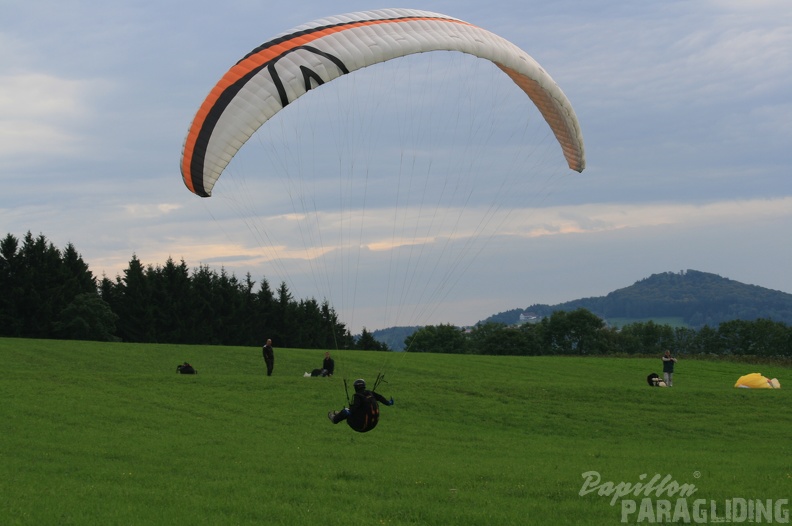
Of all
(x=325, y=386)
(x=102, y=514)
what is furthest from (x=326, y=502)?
(x=325, y=386)

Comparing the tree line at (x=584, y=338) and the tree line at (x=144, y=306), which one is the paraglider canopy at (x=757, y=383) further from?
the tree line at (x=584, y=338)

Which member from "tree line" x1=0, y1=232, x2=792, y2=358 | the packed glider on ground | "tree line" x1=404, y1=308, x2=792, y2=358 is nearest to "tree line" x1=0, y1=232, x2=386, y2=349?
"tree line" x1=0, y1=232, x2=792, y2=358

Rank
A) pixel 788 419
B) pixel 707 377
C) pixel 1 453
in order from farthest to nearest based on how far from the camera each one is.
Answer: pixel 707 377
pixel 788 419
pixel 1 453

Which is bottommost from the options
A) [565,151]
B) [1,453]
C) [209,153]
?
[1,453]

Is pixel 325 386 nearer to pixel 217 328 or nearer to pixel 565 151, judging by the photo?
pixel 565 151

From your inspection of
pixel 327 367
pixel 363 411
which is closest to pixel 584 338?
pixel 327 367

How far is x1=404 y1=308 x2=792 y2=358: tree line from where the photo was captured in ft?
416

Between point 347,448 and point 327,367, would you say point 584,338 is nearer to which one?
point 327,367

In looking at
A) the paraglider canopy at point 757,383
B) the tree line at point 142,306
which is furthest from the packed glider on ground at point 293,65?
the tree line at point 142,306

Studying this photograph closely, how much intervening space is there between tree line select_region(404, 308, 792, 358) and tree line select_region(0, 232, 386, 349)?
27769mm

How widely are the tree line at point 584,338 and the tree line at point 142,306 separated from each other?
91.1ft

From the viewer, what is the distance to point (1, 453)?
17859 millimetres

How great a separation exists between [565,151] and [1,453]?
1578 centimetres

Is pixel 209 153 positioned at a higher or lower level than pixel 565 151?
lower
